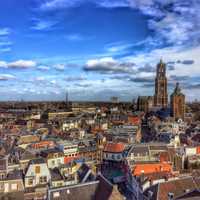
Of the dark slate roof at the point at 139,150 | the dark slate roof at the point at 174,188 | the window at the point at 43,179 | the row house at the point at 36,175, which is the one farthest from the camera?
the dark slate roof at the point at 139,150

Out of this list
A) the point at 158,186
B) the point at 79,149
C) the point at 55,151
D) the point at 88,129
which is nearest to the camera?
the point at 158,186

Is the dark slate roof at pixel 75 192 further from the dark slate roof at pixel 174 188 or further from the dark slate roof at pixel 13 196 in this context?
the dark slate roof at pixel 13 196

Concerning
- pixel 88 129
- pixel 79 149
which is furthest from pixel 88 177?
pixel 88 129

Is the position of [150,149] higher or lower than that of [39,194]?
higher

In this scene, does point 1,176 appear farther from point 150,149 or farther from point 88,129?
point 88,129

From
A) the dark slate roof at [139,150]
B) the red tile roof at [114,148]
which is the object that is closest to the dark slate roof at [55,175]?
the dark slate roof at [139,150]

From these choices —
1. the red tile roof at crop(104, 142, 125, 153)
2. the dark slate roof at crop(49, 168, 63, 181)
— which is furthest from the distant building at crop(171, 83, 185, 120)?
the dark slate roof at crop(49, 168, 63, 181)

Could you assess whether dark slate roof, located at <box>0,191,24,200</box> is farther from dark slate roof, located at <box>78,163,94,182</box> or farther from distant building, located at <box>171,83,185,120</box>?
distant building, located at <box>171,83,185,120</box>

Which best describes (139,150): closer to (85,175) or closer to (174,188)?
(85,175)
